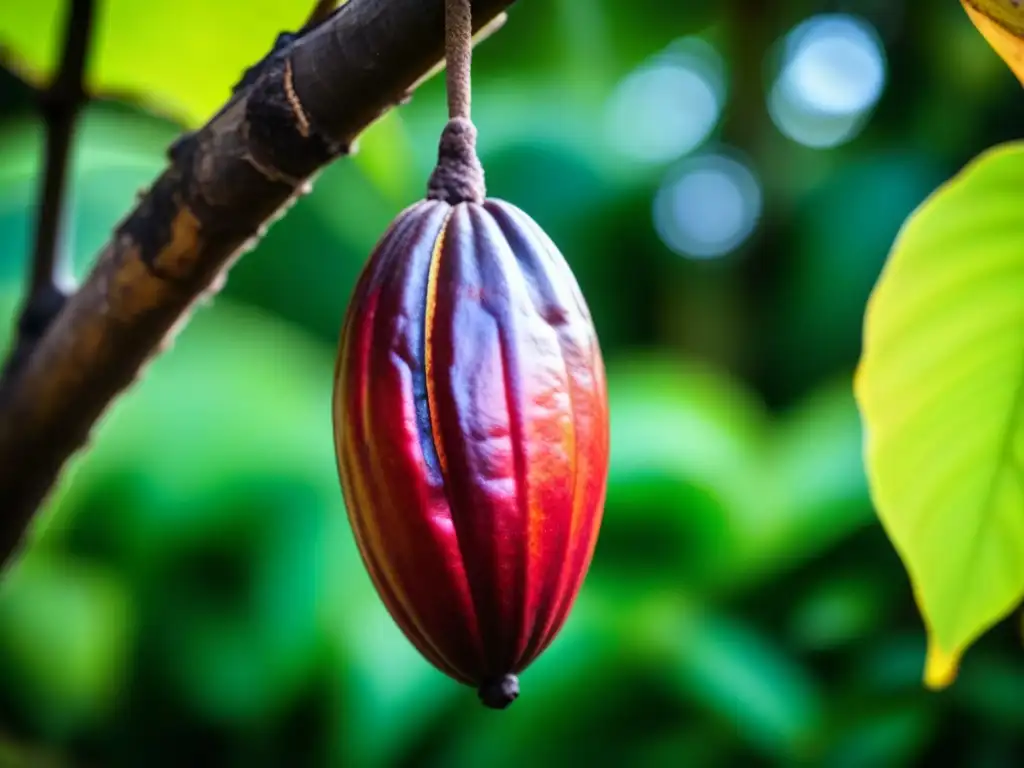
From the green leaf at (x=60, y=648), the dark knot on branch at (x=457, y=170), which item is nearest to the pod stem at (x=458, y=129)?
the dark knot on branch at (x=457, y=170)

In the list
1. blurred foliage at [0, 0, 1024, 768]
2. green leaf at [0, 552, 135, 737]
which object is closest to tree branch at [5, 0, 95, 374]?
blurred foliage at [0, 0, 1024, 768]

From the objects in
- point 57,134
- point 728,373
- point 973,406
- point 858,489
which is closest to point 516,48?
point 728,373

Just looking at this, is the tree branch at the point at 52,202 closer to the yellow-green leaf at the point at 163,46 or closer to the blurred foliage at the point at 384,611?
the yellow-green leaf at the point at 163,46

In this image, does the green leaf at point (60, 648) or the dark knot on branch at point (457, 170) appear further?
the green leaf at point (60, 648)

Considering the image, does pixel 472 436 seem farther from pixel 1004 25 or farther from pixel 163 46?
pixel 163 46

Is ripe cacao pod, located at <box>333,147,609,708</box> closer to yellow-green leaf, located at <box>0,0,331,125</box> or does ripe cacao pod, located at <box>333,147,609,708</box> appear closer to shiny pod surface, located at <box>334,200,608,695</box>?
shiny pod surface, located at <box>334,200,608,695</box>

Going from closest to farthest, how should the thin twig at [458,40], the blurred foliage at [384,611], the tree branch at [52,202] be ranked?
the thin twig at [458,40] < the tree branch at [52,202] < the blurred foliage at [384,611]
